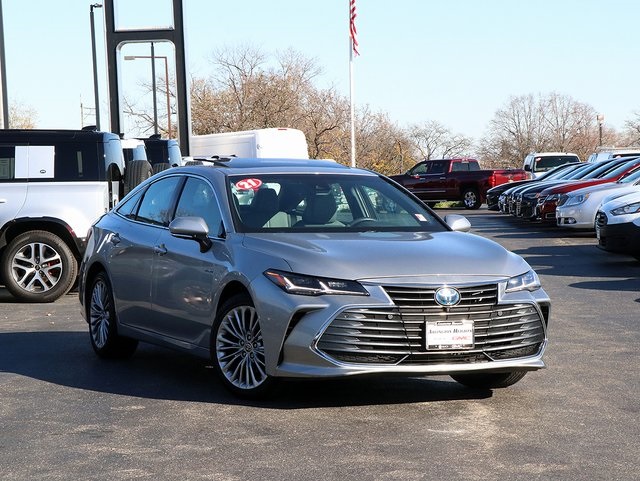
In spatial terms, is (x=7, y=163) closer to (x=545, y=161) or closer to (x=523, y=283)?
(x=523, y=283)

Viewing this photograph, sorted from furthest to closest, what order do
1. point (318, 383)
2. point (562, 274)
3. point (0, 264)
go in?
point (562, 274) < point (0, 264) < point (318, 383)

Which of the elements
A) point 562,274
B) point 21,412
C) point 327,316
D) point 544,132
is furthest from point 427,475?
point 544,132


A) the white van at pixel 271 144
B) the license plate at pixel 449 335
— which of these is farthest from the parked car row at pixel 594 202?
the license plate at pixel 449 335

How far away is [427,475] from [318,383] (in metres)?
2.54

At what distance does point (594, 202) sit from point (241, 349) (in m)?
17.3

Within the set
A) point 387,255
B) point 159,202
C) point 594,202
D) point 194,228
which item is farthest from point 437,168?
point 387,255

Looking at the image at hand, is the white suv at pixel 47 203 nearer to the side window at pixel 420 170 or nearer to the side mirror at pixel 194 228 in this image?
the side mirror at pixel 194 228

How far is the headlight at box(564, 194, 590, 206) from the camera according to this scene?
23781mm

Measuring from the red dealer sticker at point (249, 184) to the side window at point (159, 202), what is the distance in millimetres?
699

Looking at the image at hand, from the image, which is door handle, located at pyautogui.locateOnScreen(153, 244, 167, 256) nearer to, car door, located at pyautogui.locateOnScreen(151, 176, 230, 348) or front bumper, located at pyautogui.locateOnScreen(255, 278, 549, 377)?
car door, located at pyautogui.locateOnScreen(151, 176, 230, 348)

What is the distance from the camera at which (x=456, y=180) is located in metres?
42.3

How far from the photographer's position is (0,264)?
13977 mm

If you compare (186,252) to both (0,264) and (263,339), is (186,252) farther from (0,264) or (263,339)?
(0,264)

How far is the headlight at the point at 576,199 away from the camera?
2378 cm
